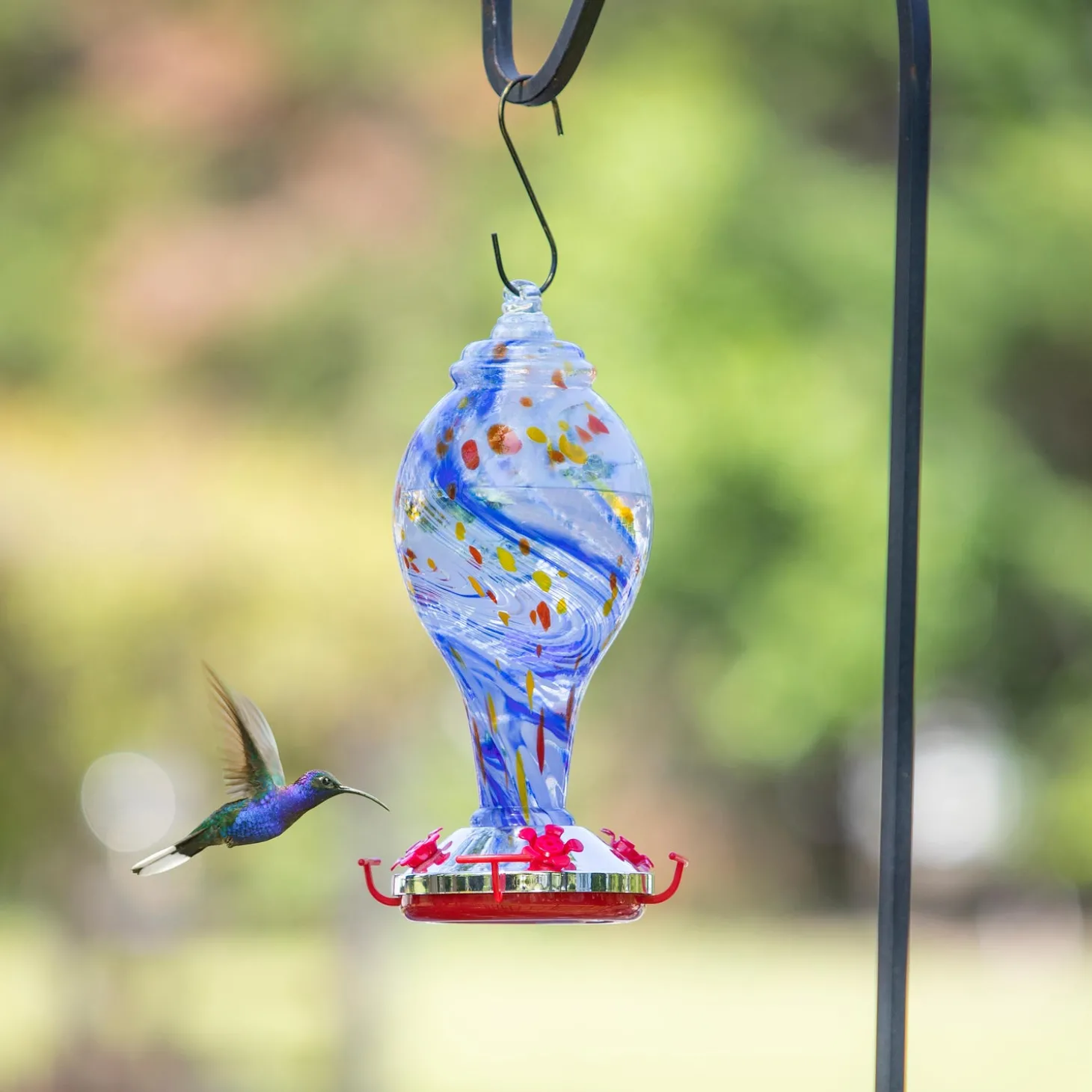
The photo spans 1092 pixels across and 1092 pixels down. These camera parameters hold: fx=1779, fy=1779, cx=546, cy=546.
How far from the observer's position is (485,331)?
7535 millimetres

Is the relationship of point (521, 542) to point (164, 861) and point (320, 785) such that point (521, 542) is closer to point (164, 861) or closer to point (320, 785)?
point (320, 785)

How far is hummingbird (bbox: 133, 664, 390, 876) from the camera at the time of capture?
159cm

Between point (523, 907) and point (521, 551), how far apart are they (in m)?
0.29

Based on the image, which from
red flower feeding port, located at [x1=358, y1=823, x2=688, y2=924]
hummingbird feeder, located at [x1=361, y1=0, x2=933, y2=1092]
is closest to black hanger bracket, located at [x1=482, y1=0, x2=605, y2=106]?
hummingbird feeder, located at [x1=361, y1=0, x2=933, y2=1092]

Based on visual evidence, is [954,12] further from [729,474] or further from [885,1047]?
[885,1047]

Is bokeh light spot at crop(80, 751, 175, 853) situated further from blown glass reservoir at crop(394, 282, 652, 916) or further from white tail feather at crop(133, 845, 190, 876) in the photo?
blown glass reservoir at crop(394, 282, 652, 916)

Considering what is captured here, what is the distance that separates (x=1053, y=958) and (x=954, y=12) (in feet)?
17.2

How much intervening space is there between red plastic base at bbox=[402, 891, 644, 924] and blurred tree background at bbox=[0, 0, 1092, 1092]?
4.45 meters

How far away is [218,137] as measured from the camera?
23.6ft

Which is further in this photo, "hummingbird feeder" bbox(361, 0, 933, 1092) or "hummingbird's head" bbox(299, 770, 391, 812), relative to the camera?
"hummingbird's head" bbox(299, 770, 391, 812)

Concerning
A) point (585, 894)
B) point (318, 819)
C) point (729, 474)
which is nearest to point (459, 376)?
point (585, 894)

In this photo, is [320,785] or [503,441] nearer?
[503,441]

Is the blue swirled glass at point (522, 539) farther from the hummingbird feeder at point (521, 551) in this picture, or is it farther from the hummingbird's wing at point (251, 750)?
the hummingbird's wing at point (251, 750)

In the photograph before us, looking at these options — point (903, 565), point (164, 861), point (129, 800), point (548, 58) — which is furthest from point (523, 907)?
point (129, 800)
